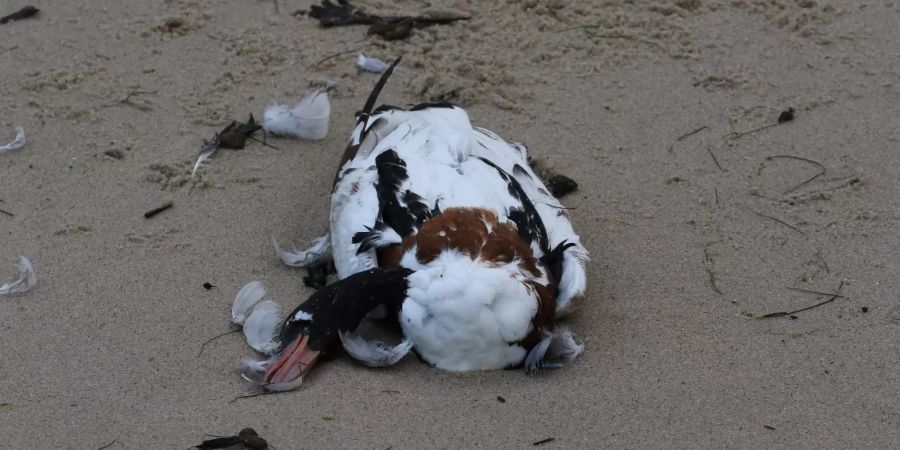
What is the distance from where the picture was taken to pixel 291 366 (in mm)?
3480

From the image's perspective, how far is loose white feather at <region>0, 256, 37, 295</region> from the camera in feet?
12.8

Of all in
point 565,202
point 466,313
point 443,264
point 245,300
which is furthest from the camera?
point 565,202

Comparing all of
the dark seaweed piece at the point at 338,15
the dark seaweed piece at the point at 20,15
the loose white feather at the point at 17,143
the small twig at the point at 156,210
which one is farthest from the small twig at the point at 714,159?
the dark seaweed piece at the point at 20,15

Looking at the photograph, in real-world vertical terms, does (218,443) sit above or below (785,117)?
below

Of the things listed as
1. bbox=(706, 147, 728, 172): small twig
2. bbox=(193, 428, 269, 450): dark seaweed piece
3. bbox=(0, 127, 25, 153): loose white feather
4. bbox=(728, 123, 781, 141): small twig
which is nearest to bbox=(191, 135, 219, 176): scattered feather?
bbox=(0, 127, 25, 153): loose white feather

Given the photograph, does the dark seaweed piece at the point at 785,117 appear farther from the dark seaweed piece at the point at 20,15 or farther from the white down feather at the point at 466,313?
the dark seaweed piece at the point at 20,15

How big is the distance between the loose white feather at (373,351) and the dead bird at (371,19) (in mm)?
2416

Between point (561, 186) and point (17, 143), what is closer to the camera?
point (561, 186)

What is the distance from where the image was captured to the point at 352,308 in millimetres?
3539

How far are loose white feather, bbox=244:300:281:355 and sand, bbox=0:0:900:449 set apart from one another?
0.06 metres

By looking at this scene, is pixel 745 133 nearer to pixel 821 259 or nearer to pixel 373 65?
pixel 821 259

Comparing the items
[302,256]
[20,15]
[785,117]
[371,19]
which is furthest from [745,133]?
[20,15]

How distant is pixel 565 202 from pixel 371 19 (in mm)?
1711

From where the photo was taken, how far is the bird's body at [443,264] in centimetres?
348
